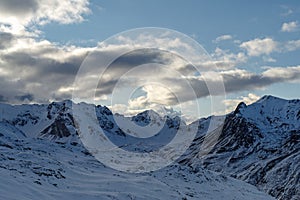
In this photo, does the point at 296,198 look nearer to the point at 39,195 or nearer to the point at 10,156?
the point at 10,156

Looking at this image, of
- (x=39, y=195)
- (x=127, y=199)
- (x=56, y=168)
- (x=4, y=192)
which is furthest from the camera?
(x=56, y=168)

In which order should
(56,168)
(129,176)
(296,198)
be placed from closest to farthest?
(56,168) < (129,176) < (296,198)

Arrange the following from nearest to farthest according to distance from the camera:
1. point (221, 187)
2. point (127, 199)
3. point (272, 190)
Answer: point (127, 199)
point (221, 187)
point (272, 190)

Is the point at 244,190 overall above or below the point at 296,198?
above

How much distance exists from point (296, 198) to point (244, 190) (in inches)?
4632

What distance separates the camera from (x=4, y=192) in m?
35.1

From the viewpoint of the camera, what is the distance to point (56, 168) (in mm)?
56219

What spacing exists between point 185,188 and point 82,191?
69.8 ft

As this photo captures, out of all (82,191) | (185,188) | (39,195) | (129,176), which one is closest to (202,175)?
(185,188)

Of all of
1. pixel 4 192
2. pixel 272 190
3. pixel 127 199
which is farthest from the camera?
pixel 272 190

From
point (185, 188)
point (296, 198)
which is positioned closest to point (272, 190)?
point (296, 198)

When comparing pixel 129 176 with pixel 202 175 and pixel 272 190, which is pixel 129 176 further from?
pixel 272 190

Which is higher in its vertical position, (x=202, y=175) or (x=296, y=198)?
(x=202, y=175)

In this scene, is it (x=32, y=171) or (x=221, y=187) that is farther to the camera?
(x=221, y=187)
